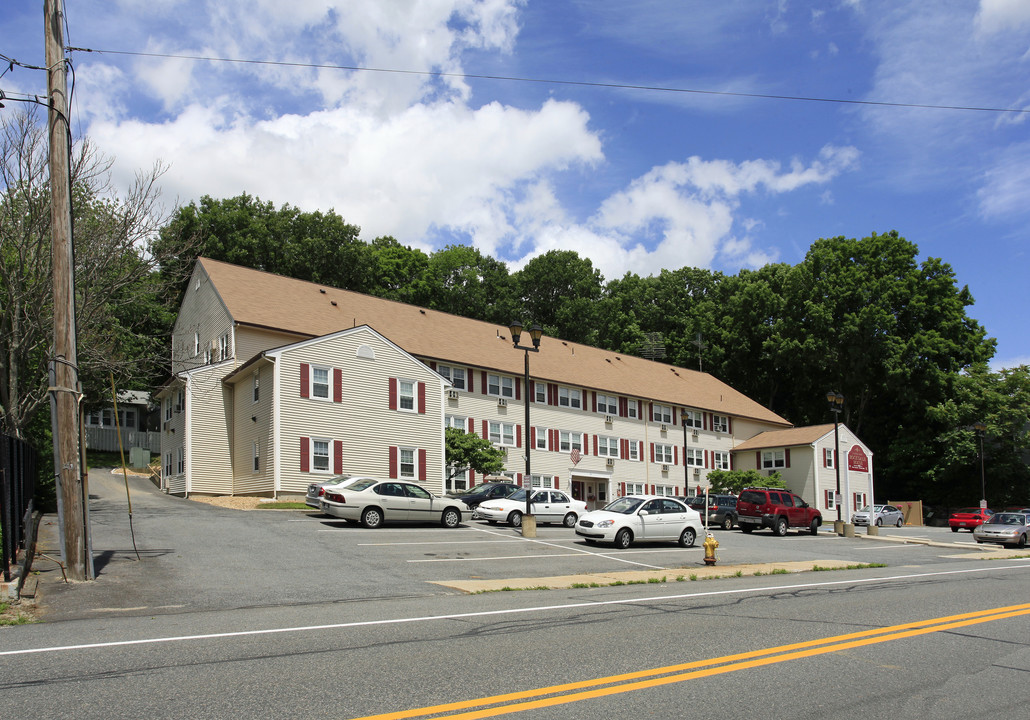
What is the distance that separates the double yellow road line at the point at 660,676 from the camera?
632cm

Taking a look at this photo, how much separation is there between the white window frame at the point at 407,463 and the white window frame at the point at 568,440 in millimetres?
12200

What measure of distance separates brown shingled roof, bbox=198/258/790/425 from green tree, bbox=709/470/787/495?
5.38 meters

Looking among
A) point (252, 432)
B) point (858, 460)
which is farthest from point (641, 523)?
point (858, 460)

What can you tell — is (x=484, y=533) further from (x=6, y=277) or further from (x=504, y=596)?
(x=6, y=277)

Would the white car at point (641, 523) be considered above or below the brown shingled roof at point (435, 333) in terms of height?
below

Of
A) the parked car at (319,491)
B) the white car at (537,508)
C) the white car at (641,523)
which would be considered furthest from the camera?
the white car at (537,508)

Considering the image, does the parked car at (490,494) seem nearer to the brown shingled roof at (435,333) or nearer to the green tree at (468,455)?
the green tree at (468,455)

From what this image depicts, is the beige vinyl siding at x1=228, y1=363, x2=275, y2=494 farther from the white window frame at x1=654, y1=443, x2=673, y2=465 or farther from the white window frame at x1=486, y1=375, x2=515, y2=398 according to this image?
the white window frame at x1=654, y1=443, x2=673, y2=465

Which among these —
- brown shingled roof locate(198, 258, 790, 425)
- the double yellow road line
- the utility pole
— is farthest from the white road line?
brown shingled roof locate(198, 258, 790, 425)

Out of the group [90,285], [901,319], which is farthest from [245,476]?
[901,319]

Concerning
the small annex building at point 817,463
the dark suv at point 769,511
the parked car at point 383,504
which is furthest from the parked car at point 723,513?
the small annex building at point 817,463

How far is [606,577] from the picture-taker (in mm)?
16984

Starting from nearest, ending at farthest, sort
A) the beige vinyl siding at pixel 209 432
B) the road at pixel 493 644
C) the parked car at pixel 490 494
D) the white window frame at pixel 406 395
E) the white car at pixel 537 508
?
the road at pixel 493 644 < the white car at pixel 537 508 < the parked car at pixel 490 494 < the beige vinyl siding at pixel 209 432 < the white window frame at pixel 406 395

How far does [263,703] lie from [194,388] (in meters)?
31.7
